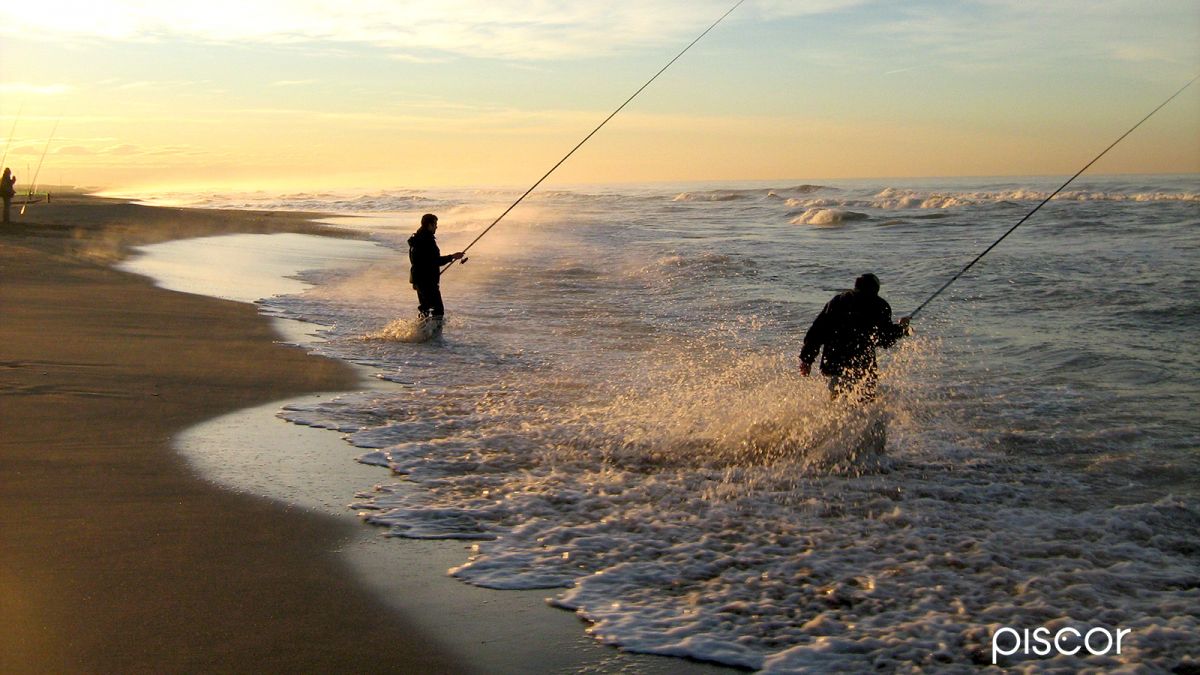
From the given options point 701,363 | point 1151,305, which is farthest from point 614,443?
point 1151,305

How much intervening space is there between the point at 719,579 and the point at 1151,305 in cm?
1190

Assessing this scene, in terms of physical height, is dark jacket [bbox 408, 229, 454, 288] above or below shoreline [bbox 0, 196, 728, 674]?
above

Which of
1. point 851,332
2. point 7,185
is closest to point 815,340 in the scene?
point 851,332

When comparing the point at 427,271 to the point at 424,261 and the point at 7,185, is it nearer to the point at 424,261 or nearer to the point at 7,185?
the point at 424,261

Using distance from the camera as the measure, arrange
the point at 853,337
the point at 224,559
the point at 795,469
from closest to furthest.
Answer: the point at 224,559, the point at 795,469, the point at 853,337

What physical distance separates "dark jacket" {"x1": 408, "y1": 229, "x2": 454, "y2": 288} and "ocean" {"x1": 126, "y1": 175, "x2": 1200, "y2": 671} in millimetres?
804

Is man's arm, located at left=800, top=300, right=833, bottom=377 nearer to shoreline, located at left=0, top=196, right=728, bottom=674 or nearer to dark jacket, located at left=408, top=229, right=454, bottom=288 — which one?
shoreline, located at left=0, top=196, right=728, bottom=674

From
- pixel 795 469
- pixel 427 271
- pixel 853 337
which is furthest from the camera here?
pixel 427 271

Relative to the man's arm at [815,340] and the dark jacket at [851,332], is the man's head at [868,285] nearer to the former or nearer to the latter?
the dark jacket at [851,332]

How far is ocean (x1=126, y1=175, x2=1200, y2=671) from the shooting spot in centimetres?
455

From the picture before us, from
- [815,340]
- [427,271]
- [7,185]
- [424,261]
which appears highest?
[7,185]

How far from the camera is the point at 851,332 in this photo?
23.9 feet

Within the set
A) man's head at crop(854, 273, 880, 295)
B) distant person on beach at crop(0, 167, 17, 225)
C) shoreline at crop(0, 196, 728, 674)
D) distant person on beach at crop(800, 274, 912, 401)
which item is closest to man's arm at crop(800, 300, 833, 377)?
distant person on beach at crop(800, 274, 912, 401)

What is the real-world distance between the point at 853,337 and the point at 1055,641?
10.5 ft
